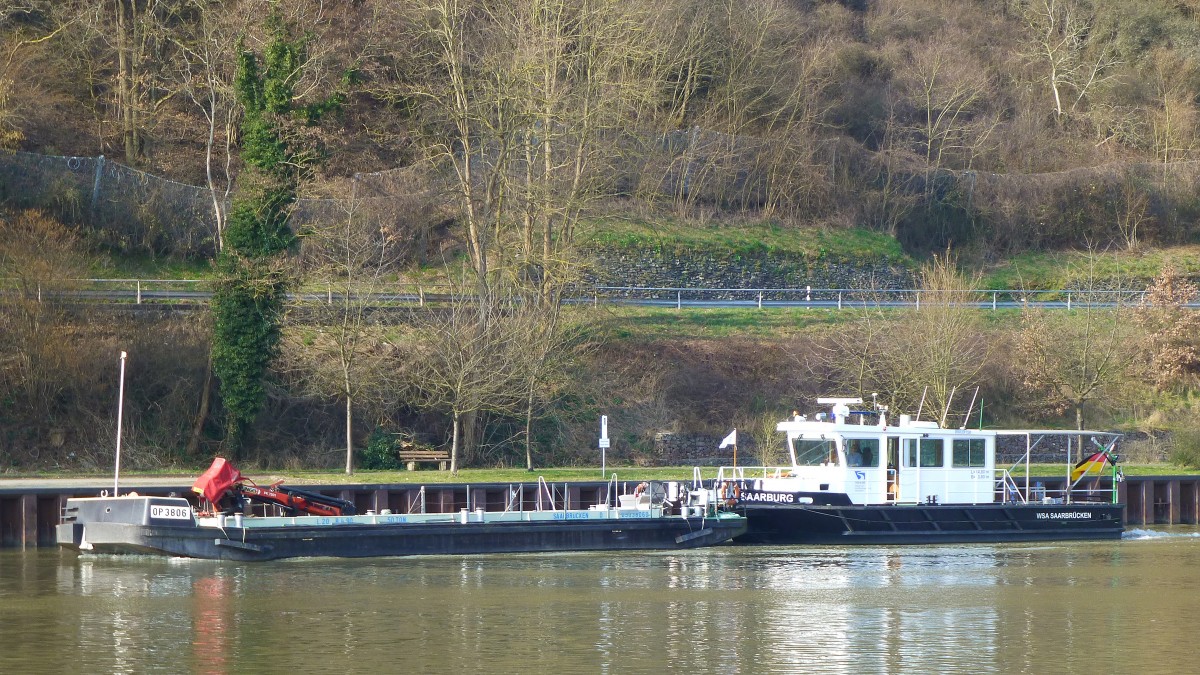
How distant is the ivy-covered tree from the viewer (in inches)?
1554

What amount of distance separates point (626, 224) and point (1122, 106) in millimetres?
35645

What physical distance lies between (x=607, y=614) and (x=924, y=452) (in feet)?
42.9

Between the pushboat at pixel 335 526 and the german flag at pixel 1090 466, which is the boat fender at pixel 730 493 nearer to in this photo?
the pushboat at pixel 335 526

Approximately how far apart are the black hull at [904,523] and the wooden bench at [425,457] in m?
11.3

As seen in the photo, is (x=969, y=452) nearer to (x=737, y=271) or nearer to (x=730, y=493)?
(x=730, y=493)

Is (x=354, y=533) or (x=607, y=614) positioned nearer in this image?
(x=607, y=614)

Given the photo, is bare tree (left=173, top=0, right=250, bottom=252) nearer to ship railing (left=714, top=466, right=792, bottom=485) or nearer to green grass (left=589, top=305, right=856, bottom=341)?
green grass (left=589, top=305, right=856, bottom=341)

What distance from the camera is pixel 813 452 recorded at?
105 feet

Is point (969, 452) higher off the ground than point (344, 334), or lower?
lower

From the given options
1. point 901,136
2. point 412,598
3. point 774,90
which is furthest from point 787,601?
point 901,136

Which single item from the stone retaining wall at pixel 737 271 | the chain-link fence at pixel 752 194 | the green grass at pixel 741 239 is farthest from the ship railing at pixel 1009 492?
the green grass at pixel 741 239

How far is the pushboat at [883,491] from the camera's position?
103 feet

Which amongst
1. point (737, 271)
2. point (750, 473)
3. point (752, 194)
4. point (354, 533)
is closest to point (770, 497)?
point (750, 473)

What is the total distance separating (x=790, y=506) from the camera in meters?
31.3
